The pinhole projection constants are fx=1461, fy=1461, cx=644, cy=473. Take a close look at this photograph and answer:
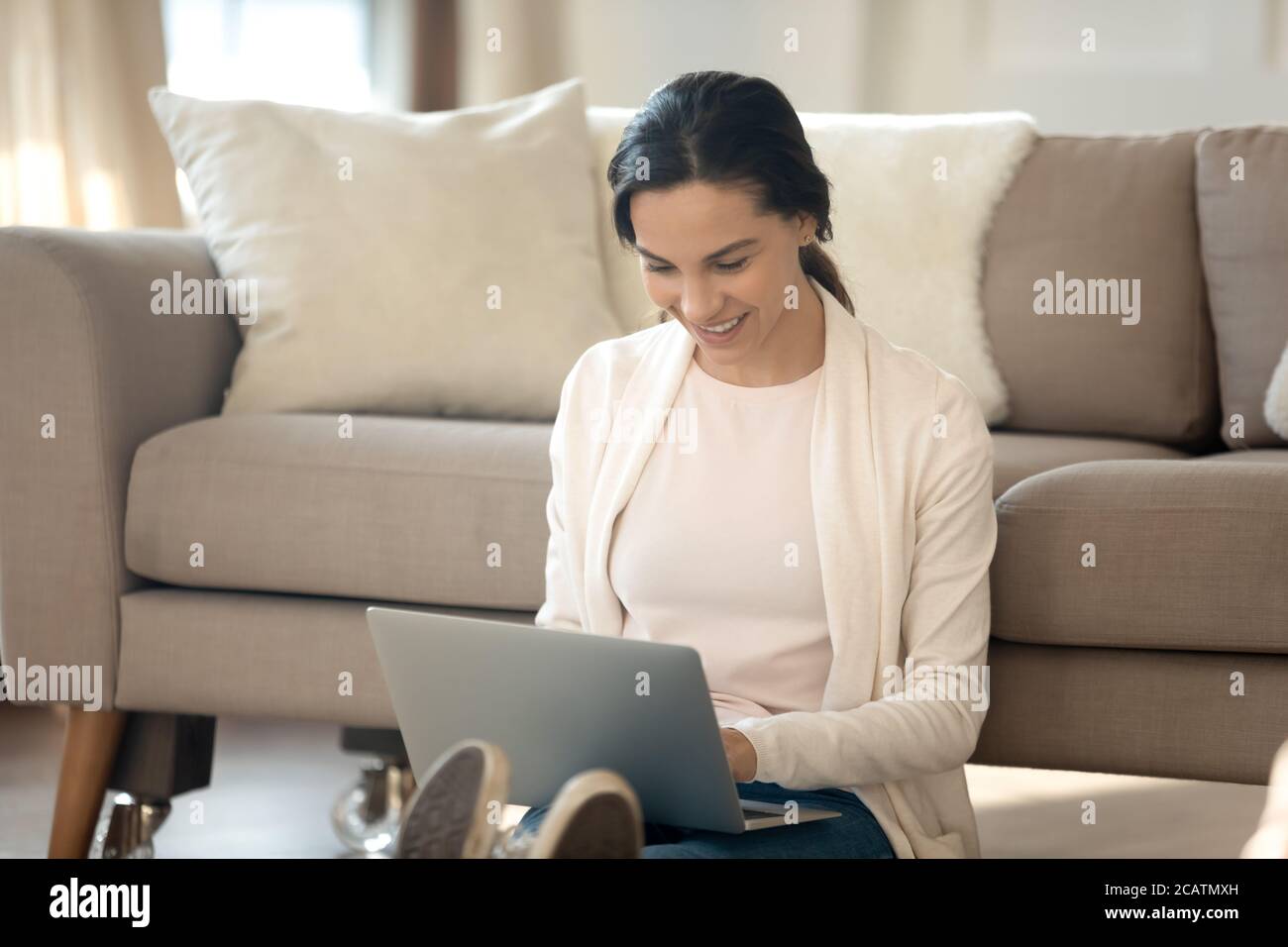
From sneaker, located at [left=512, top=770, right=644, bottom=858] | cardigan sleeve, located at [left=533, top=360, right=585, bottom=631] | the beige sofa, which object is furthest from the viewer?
the beige sofa

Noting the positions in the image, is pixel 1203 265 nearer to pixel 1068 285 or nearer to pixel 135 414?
pixel 1068 285

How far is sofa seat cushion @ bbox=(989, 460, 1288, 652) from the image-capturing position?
1432mm

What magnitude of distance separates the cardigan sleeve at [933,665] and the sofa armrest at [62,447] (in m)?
0.99

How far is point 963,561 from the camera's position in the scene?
124 centimetres

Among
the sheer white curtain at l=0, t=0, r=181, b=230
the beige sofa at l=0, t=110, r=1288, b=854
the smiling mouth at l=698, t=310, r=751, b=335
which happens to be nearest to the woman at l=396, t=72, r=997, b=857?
the smiling mouth at l=698, t=310, r=751, b=335

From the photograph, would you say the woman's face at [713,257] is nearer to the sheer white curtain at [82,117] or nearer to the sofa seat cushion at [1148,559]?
the sofa seat cushion at [1148,559]

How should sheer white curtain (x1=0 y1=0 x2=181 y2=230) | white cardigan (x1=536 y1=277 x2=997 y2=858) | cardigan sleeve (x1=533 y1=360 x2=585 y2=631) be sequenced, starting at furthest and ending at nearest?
sheer white curtain (x1=0 y1=0 x2=181 y2=230) < cardigan sleeve (x1=533 y1=360 x2=585 y2=631) < white cardigan (x1=536 y1=277 x2=997 y2=858)

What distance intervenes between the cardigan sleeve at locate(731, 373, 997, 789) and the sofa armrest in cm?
99

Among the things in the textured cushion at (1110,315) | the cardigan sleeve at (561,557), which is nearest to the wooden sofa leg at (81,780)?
the cardigan sleeve at (561,557)

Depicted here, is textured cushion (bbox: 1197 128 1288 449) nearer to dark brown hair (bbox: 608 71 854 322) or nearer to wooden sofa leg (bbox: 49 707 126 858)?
dark brown hair (bbox: 608 71 854 322)

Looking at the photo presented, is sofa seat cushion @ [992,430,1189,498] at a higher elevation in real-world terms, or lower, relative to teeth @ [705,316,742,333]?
lower

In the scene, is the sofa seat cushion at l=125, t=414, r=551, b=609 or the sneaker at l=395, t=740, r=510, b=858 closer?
the sneaker at l=395, t=740, r=510, b=858

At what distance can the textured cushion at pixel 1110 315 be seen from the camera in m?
2.04
